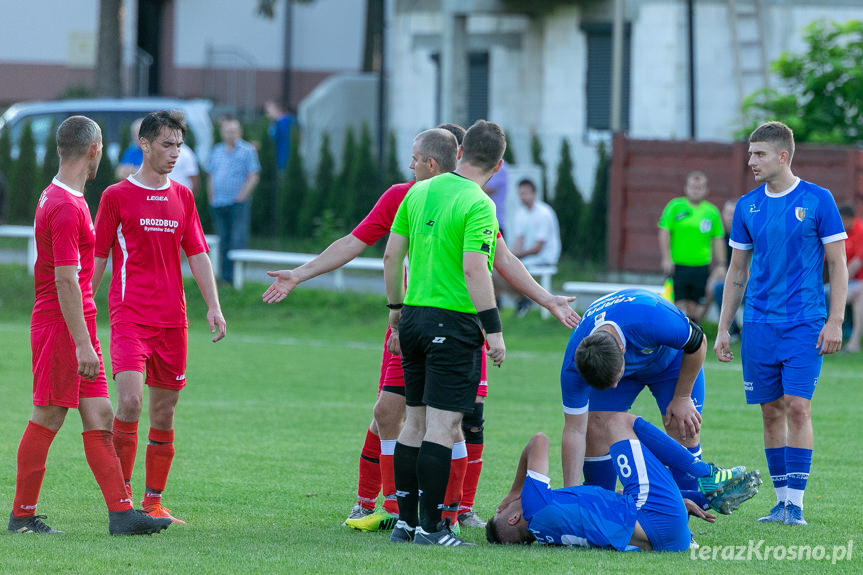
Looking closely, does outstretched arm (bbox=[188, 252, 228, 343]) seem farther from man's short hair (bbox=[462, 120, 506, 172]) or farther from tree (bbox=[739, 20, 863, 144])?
tree (bbox=[739, 20, 863, 144])

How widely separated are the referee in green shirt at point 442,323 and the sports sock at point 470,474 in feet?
2.01

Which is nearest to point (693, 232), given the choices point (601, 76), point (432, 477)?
point (601, 76)

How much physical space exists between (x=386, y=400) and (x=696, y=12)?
17867 mm

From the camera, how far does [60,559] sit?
5715mm

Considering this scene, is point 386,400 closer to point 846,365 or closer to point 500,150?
point 500,150

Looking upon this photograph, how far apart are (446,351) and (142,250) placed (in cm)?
175

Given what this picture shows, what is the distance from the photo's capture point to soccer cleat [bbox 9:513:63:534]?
250 inches

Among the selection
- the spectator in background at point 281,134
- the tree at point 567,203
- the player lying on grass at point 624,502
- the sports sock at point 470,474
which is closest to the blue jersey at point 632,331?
the player lying on grass at point 624,502

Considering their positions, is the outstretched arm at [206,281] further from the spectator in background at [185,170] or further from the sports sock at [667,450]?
the spectator in background at [185,170]

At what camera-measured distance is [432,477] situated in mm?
6152

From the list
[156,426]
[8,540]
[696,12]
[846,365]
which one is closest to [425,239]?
[156,426]

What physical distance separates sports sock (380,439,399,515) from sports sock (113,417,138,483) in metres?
1.29

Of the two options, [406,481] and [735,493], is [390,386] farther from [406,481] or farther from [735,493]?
[735,493]

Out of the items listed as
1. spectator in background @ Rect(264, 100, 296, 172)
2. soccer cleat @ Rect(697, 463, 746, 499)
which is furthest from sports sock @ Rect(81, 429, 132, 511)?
spectator in background @ Rect(264, 100, 296, 172)
